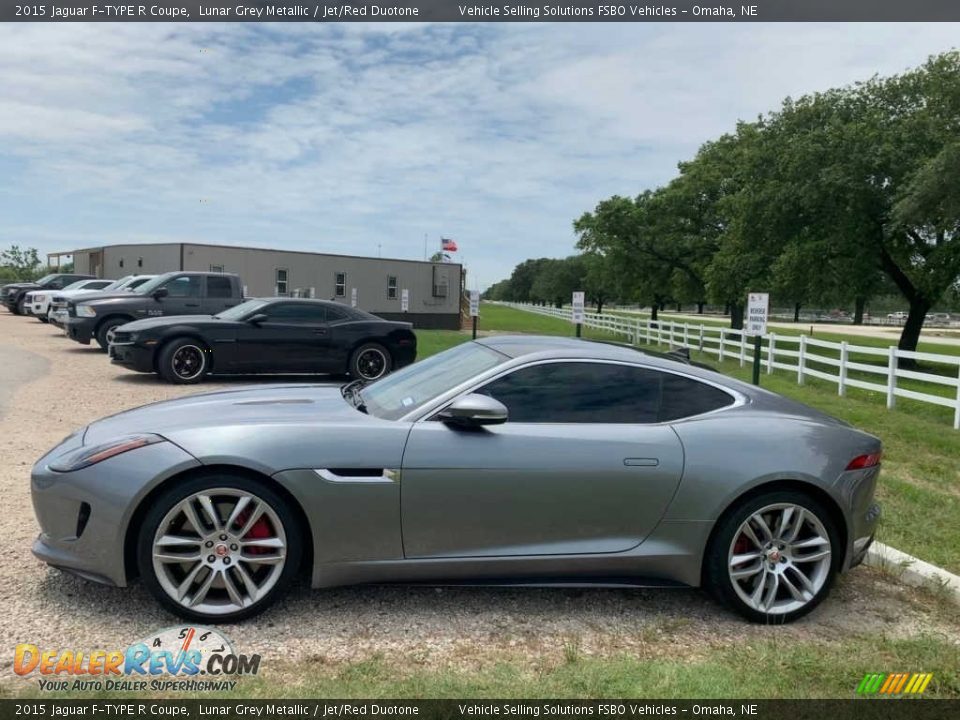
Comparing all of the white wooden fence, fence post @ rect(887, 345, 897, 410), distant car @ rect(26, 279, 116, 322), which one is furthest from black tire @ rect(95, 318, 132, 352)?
fence post @ rect(887, 345, 897, 410)

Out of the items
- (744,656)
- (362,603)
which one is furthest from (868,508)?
(362,603)

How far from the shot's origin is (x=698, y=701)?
3.02 metres

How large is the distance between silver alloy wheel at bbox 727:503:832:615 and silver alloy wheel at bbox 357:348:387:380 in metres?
9.83

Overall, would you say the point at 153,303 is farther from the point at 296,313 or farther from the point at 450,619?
the point at 450,619

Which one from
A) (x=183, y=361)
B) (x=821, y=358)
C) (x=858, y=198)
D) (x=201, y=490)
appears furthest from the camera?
(x=858, y=198)

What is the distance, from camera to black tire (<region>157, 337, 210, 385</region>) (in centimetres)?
1200

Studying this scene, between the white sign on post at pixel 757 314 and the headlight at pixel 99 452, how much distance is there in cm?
822

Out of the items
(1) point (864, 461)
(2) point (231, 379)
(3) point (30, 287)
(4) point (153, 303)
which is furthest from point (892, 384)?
(3) point (30, 287)

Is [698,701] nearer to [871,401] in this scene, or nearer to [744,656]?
[744,656]

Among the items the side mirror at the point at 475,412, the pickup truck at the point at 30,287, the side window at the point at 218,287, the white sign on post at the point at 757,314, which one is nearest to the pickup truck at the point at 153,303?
the side window at the point at 218,287

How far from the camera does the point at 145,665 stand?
3.19 metres

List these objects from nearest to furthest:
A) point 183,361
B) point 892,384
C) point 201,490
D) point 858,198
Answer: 1. point 201,490
2. point 183,361
3. point 892,384
4. point 858,198

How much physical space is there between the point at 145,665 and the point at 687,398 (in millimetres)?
2836

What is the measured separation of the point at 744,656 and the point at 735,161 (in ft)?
119
